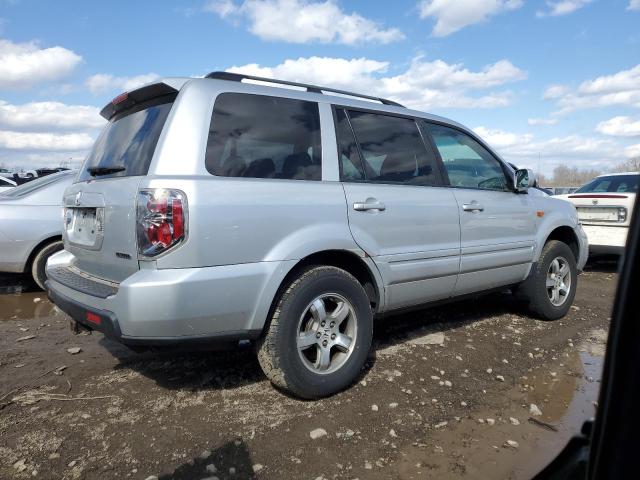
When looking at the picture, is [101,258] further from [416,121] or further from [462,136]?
[462,136]

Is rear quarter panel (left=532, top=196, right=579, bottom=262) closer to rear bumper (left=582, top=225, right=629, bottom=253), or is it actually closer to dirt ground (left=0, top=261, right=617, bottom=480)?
dirt ground (left=0, top=261, right=617, bottom=480)

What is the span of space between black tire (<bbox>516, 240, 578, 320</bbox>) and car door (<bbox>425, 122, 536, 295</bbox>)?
18cm

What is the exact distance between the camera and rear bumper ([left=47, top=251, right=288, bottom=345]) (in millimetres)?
2363

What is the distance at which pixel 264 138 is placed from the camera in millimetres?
2834

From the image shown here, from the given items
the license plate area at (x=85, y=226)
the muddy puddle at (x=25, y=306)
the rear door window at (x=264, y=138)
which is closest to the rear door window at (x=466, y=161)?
the rear door window at (x=264, y=138)

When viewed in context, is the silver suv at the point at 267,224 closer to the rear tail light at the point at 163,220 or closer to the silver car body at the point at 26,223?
the rear tail light at the point at 163,220

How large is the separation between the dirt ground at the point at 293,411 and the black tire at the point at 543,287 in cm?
38

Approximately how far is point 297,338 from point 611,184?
7.86 metres

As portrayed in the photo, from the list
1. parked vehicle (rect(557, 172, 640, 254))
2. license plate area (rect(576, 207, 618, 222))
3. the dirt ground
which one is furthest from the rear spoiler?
license plate area (rect(576, 207, 618, 222))

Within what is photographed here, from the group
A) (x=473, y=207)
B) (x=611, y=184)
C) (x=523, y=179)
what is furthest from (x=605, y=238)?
(x=473, y=207)

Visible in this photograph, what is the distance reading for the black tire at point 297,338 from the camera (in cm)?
271

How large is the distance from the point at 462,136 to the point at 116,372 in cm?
342

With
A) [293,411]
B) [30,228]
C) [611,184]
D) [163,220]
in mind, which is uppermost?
[611,184]

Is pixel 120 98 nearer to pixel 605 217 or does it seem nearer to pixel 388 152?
pixel 388 152
